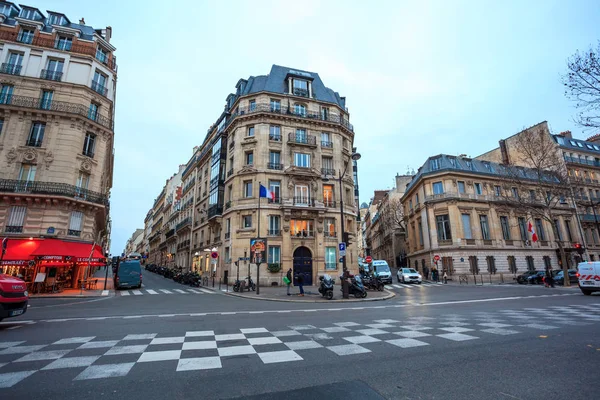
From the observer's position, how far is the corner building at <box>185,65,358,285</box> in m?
27.0

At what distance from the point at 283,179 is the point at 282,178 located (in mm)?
142

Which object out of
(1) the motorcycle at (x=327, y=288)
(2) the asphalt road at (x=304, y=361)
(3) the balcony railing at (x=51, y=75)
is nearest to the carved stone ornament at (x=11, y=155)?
(3) the balcony railing at (x=51, y=75)

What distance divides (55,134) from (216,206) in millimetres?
14674

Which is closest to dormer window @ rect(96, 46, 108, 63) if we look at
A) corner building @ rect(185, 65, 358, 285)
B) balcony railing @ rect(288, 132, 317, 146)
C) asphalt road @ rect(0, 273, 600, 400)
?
corner building @ rect(185, 65, 358, 285)

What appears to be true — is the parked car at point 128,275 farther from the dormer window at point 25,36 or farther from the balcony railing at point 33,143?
the dormer window at point 25,36

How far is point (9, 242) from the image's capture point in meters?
18.5

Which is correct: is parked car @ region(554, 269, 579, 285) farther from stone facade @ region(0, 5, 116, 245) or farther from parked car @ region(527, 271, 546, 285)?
stone facade @ region(0, 5, 116, 245)

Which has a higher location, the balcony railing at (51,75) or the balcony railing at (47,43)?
the balcony railing at (47,43)

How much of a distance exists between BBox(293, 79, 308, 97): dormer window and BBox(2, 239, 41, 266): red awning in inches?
1031

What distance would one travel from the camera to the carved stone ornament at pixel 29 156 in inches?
832

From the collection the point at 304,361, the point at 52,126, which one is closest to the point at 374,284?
the point at 304,361

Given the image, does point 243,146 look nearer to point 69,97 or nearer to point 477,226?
point 69,97

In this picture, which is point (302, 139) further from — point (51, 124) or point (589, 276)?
point (589, 276)

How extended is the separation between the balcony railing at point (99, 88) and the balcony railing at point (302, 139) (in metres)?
17.4
